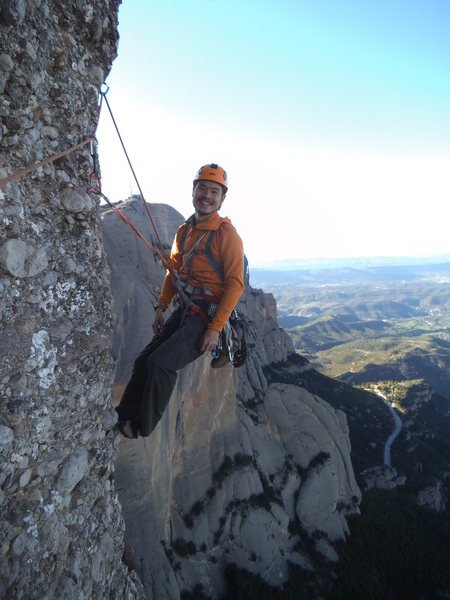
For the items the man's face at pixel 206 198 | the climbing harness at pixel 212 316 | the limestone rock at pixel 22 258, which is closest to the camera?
the limestone rock at pixel 22 258

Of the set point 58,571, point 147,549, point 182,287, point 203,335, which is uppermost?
point 182,287

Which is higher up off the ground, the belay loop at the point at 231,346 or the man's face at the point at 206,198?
the man's face at the point at 206,198

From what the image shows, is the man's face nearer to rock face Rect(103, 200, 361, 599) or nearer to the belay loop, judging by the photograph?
the belay loop

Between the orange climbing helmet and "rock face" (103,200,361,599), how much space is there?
8.83m

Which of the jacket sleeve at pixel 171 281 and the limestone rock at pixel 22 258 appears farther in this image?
the jacket sleeve at pixel 171 281

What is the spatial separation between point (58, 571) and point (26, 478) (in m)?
1.19

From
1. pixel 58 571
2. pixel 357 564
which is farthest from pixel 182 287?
pixel 357 564

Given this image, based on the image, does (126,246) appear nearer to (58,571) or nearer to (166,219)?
(166,219)

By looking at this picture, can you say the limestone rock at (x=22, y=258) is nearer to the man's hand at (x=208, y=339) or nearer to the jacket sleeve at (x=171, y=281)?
the man's hand at (x=208, y=339)

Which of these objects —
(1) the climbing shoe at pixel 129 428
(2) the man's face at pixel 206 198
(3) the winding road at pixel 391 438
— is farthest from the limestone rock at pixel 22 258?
(3) the winding road at pixel 391 438

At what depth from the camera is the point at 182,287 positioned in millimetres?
6137

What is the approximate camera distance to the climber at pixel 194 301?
525 cm

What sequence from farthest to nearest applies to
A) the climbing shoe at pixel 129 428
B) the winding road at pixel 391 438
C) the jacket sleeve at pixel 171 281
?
1. the winding road at pixel 391 438
2. the jacket sleeve at pixel 171 281
3. the climbing shoe at pixel 129 428

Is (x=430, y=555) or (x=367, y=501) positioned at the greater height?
(x=367, y=501)
